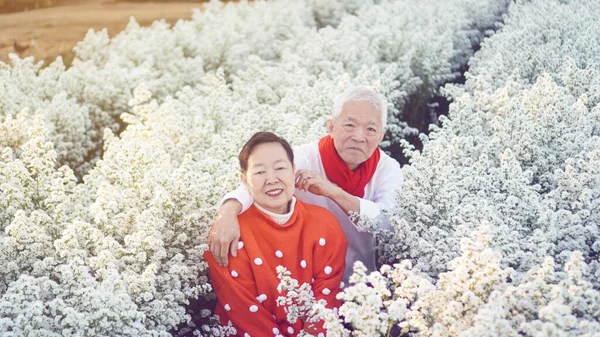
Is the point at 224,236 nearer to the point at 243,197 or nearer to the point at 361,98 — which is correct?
the point at 243,197

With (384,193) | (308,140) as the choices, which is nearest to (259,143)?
(384,193)

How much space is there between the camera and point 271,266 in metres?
3.35

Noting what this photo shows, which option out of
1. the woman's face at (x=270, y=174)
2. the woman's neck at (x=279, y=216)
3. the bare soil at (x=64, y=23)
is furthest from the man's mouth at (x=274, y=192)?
the bare soil at (x=64, y=23)

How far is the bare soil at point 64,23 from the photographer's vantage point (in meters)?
7.66

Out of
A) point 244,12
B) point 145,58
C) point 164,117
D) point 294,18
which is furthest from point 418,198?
point 244,12

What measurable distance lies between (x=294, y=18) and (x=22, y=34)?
3119mm

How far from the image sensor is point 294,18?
8.44 meters

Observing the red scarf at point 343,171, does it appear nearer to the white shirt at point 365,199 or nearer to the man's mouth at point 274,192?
the white shirt at point 365,199

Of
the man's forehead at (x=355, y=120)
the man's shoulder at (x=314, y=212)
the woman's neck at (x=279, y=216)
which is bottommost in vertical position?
the woman's neck at (x=279, y=216)

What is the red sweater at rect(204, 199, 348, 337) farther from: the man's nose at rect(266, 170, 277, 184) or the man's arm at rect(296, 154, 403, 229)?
the man's nose at rect(266, 170, 277, 184)

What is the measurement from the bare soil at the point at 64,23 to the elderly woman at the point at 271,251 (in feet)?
16.6

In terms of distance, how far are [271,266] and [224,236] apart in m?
0.28

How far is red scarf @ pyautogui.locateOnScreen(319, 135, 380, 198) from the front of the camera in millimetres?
3887

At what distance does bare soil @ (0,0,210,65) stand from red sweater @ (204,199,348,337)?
5.09 metres
